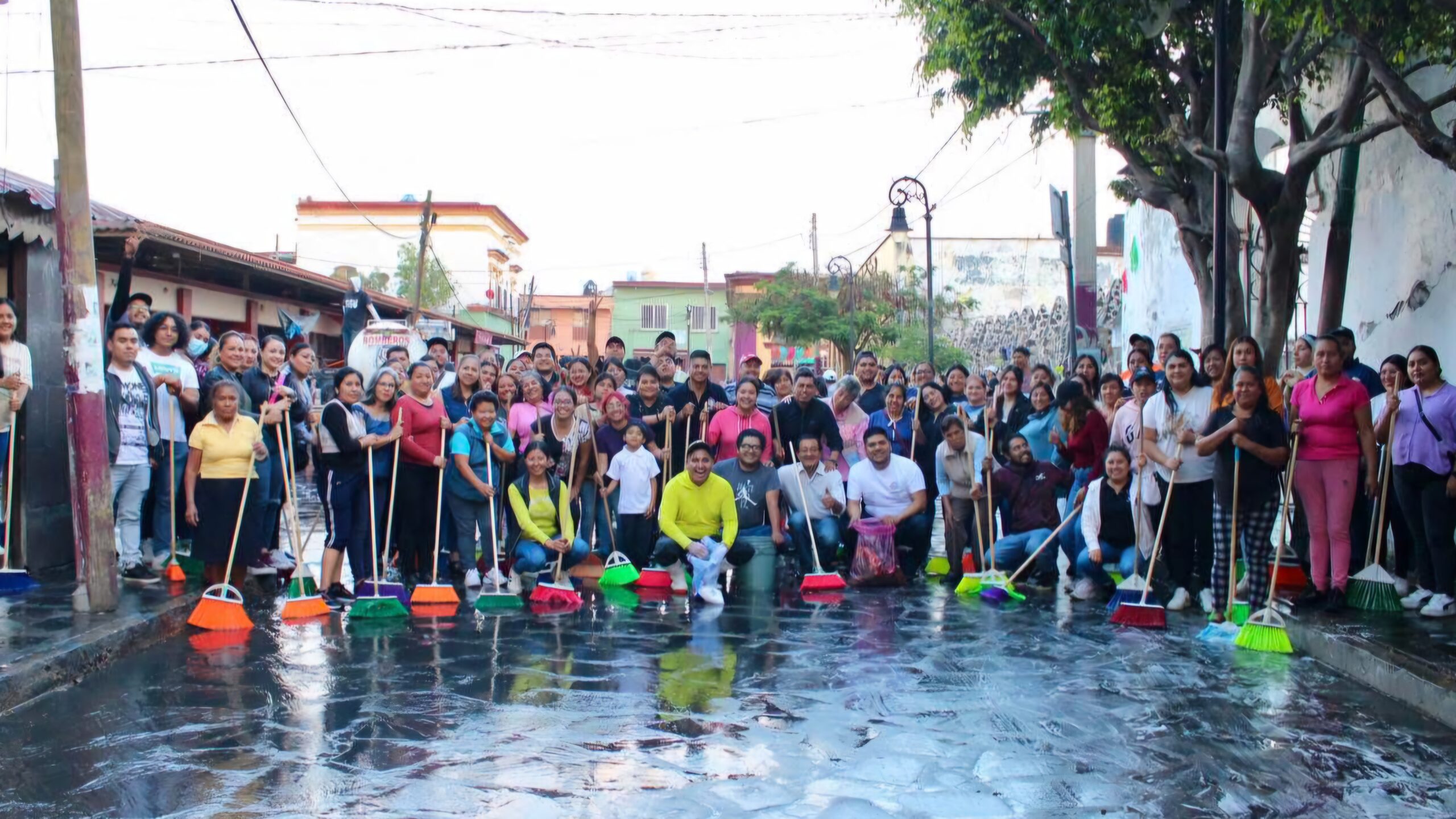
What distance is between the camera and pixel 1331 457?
8.28m

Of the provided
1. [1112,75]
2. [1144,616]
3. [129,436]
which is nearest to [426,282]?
[1112,75]

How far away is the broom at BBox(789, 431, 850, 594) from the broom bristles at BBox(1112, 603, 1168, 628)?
2443 mm

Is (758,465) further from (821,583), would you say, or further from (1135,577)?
(1135,577)

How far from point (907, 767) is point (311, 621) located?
15.8 ft

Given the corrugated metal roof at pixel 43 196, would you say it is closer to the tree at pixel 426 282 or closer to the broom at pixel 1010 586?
the broom at pixel 1010 586

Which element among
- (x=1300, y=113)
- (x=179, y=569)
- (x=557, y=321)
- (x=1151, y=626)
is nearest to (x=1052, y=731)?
(x=1151, y=626)

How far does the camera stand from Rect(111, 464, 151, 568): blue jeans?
8.95m

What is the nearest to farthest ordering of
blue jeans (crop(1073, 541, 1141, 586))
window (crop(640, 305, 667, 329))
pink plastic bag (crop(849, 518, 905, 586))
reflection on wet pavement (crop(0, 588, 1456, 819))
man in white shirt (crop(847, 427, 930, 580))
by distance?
reflection on wet pavement (crop(0, 588, 1456, 819)), blue jeans (crop(1073, 541, 1141, 586)), pink plastic bag (crop(849, 518, 905, 586)), man in white shirt (crop(847, 427, 930, 580)), window (crop(640, 305, 667, 329))

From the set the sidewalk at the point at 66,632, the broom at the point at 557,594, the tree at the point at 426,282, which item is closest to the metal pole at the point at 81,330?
the sidewalk at the point at 66,632

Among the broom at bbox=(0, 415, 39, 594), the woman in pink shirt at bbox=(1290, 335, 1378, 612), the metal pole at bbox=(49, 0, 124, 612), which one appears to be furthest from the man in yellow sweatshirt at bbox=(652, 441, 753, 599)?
the broom at bbox=(0, 415, 39, 594)

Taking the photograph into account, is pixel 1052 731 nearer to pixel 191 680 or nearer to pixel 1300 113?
pixel 191 680

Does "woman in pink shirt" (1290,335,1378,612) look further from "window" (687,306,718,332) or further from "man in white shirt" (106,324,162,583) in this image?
"window" (687,306,718,332)

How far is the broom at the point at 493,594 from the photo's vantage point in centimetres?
900

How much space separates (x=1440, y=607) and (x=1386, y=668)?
183 cm
